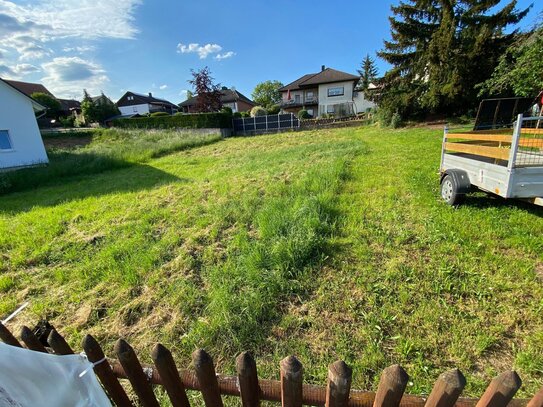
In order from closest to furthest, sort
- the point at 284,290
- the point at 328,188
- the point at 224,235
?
the point at 284,290 < the point at 224,235 < the point at 328,188

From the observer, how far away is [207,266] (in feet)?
10.1

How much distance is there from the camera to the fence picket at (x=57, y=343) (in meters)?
1.24

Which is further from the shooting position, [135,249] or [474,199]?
[474,199]

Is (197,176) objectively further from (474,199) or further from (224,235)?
(474,199)

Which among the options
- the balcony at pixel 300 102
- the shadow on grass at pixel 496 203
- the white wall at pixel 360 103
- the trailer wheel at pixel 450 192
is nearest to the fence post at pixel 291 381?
the trailer wheel at pixel 450 192

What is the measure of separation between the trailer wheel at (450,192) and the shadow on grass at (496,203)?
0.78 ft

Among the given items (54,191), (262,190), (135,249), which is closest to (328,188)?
(262,190)

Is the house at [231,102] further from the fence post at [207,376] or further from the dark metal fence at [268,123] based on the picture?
the fence post at [207,376]

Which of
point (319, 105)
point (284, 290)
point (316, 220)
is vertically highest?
point (319, 105)

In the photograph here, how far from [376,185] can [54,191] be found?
28.2 feet

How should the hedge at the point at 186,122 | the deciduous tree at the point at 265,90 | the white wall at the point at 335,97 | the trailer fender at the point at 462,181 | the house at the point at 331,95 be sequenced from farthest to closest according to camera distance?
1. the deciduous tree at the point at 265,90
2. the white wall at the point at 335,97
3. the house at the point at 331,95
4. the hedge at the point at 186,122
5. the trailer fender at the point at 462,181

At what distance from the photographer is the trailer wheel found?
3.96 metres

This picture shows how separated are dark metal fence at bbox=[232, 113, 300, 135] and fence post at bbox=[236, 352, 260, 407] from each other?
23.9 metres

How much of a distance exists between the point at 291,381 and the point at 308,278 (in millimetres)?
1682
